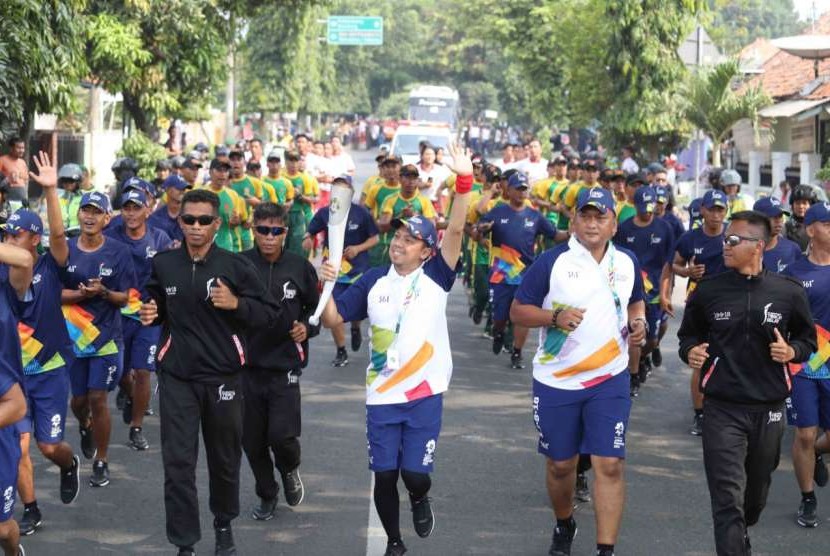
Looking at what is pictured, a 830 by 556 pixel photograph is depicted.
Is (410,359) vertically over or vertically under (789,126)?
under

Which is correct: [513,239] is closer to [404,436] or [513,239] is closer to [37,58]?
[37,58]

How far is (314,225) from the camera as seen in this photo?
1358cm

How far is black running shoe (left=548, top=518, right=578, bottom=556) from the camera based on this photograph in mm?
7609

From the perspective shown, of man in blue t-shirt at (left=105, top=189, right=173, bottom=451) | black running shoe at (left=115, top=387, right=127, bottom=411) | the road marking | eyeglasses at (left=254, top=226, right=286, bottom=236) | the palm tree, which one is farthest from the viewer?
the palm tree

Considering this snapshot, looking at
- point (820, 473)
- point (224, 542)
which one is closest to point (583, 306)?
point (224, 542)

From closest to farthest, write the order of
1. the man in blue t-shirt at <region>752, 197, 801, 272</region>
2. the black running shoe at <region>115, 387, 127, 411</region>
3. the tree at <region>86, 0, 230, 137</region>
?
the man in blue t-shirt at <region>752, 197, 801, 272</region> → the black running shoe at <region>115, 387, 127, 411</region> → the tree at <region>86, 0, 230, 137</region>

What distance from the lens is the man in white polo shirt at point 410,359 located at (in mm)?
7273

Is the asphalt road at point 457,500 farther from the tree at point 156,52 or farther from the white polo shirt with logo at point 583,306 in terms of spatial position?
the tree at point 156,52

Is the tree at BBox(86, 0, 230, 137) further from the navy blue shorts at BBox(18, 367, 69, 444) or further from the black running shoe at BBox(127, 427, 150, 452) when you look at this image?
the navy blue shorts at BBox(18, 367, 69, 444)

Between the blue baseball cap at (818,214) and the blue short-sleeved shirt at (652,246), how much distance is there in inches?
167

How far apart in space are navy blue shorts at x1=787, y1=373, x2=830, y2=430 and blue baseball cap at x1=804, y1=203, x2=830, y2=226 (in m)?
0.92

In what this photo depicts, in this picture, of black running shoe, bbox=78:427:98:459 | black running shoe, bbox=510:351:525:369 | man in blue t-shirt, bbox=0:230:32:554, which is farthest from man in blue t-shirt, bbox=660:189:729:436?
man in blue t-shirt, bbox=0:230:32:554

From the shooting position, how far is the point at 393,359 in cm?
730

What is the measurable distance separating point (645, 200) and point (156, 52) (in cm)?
1235
